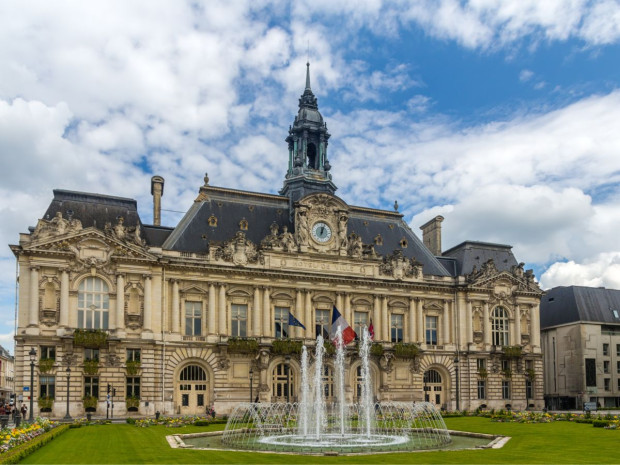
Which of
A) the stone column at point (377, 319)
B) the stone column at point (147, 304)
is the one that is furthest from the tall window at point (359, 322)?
the stone column at point (147, 304)

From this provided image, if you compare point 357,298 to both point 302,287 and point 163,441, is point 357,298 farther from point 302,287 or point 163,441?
point 163,441

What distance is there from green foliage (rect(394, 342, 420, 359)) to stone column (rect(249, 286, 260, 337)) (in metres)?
14.8

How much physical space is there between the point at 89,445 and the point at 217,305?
32.7m

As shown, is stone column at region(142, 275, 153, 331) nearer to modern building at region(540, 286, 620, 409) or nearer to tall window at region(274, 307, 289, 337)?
tall window at region(274, 307, 289, 337)

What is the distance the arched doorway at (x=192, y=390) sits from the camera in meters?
63.3

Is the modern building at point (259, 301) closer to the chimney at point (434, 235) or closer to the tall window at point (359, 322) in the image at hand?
the tall window at point (359, 322)

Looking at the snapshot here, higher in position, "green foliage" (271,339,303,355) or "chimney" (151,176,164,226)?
"chimney" (151,176,164,226)

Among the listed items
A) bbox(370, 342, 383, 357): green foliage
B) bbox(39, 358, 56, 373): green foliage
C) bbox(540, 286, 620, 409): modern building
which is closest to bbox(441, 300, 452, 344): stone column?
bbox(370, 342, 383, 357): green foliage

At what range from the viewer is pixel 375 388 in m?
70.4

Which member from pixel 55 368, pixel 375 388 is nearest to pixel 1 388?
pixel 55 368

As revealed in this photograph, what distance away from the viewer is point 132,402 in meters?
60.6

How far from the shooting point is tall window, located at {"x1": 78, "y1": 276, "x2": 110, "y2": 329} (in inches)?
2391

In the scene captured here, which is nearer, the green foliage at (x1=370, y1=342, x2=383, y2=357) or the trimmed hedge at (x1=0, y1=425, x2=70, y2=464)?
the trimmed hedge at (x1=0, y1=425, x2=70, y2=464)

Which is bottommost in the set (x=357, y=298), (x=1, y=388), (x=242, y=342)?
(x=1, y=388)
